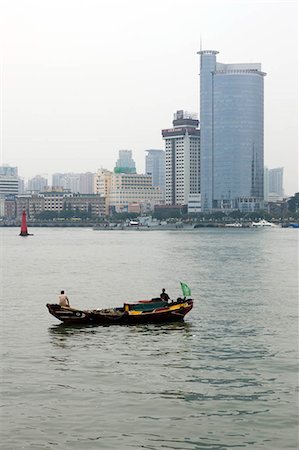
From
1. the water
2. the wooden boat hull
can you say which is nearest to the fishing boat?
the wooden boat hull

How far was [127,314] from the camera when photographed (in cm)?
3128

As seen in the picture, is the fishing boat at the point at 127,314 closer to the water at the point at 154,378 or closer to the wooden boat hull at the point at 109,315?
the wooden boat hull at the point at 109,315

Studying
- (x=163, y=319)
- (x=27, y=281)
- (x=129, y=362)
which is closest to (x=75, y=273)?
(x=27, y=281)

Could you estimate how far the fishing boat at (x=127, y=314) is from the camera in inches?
1225

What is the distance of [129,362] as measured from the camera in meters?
23.8

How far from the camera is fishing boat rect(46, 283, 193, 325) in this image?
102 feet

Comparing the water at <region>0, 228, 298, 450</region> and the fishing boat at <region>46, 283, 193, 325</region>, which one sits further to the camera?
the fishing boat at <region>46, 283, 193, 325</region>

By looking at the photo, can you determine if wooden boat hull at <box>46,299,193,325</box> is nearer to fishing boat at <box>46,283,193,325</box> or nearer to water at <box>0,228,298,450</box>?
fishing boat at <box>46,283,193,325</box>

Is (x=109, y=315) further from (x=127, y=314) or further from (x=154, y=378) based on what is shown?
(x=154, y=378)

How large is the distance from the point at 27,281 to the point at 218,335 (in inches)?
1109

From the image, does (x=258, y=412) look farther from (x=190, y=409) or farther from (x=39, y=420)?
(x=39, y=420)

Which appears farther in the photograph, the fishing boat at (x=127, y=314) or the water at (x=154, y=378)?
the fishing boat at (x=127, y=314)

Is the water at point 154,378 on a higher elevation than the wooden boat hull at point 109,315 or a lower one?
lower

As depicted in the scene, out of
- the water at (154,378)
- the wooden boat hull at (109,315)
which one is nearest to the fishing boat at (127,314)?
the wooden boat hull at (109,315)
